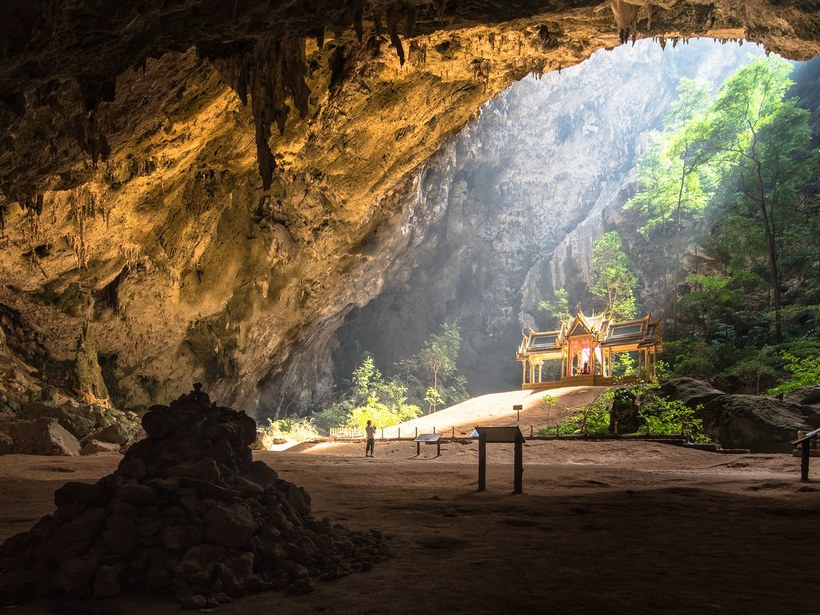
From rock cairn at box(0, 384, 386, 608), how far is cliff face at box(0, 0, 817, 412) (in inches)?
186

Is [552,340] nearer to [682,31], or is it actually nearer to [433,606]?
[682,31]

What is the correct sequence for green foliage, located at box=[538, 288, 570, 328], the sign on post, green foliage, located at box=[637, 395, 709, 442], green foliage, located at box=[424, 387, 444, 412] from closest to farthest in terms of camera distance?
1. the sign on post
2. green foliage, located at box=[637, 395, 709, 442]
3. green foliage, located at box=[424, 387, 444, 412]
4. green foliage, located at box=[538, 288, 570, 328]

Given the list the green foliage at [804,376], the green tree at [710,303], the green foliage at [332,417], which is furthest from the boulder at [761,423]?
the green foliage at [332,417]

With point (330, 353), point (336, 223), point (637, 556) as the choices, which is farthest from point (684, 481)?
point (330, 353)

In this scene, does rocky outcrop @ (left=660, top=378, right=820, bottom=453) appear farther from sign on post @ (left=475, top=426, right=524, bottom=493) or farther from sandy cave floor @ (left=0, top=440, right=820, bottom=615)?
sign on post @ (left=475, top=426, right=524, bottom=493)

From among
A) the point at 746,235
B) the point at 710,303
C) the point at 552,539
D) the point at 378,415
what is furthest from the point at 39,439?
the point at 746,235

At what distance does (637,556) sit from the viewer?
15.1ft

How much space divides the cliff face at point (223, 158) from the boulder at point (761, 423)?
9.89m

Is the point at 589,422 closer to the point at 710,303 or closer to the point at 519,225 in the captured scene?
the point at 710,303

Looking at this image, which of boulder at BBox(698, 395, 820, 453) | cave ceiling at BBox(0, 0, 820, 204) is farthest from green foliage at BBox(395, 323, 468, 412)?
cave ceiling at BBox(0, 0, 820, 204)

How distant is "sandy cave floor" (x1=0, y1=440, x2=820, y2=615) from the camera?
3396mm

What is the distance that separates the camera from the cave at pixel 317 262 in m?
4.65

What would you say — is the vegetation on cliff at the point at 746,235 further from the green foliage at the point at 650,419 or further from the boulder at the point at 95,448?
the boulder at the point at 95,448

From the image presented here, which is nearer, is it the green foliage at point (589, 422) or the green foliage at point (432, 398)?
the green foliage at point (589, 422)
